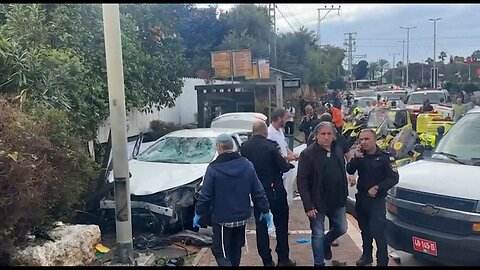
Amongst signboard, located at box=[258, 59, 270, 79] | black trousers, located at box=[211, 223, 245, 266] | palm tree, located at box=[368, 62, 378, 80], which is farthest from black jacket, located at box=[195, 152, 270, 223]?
palm tree, located at box=[368, 62, 378, 80]

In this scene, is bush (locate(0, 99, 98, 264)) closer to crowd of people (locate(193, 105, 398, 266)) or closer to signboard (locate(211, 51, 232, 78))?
crowd of people (locate(193, 105, 398, 266))

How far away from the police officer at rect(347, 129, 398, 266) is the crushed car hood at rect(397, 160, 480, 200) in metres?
0.25

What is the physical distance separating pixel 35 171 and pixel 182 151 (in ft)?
12.4

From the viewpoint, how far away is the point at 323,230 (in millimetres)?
5691

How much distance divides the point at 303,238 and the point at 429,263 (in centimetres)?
183

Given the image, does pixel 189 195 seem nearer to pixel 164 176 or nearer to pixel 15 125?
pixel 164 176

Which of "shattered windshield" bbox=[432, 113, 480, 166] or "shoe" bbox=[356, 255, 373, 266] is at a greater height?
"shattered windshield" bbox=[432, 113, 480, 166]

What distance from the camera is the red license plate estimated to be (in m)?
5.29

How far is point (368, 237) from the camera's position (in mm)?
6059

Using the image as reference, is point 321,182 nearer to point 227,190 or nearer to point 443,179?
point 227,190

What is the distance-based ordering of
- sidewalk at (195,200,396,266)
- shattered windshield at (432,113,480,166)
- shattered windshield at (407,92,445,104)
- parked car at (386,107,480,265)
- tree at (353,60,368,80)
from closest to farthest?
1. parked car at (386,107,480,265)
2. shattered windshield at (432,113,480,166)
3. sidewalk at (195,200,396,266)
4. shattered windshield at (407,92,445,104)
5. tree at (353,60,368,80)

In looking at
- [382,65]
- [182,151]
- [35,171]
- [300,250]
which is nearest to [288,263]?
[300,250]

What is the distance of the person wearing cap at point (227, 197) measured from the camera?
512 cm

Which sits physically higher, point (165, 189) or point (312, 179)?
point (312, 179)
